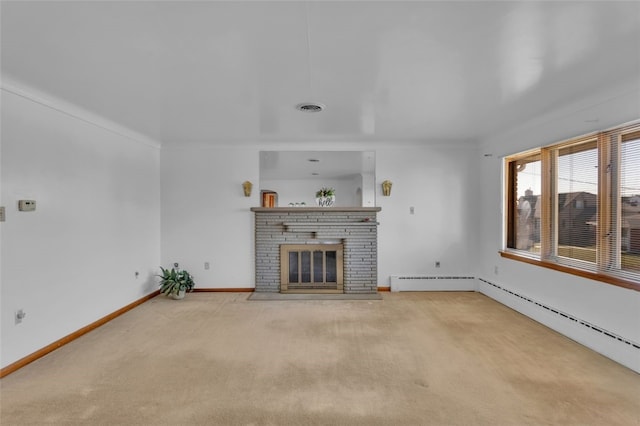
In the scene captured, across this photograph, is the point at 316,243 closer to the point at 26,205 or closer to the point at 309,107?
the point at 309,107

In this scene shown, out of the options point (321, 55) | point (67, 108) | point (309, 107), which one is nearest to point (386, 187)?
point (309, 107)

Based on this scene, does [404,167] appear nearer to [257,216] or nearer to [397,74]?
[257,216]

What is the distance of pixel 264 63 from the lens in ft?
7.61

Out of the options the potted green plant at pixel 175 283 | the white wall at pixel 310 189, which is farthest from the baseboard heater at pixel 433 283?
the potted green plant at pixel 175 283

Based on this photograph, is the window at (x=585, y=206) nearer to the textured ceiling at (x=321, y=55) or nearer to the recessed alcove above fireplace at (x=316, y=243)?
the textured ceiling at (x=321, y=55)

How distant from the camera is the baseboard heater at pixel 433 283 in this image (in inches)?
207

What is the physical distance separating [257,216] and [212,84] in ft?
9.06

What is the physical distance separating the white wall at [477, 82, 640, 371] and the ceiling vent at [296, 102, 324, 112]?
2411 mm

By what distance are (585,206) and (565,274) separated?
706 millimetres

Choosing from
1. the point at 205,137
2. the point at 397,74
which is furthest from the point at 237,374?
the point at 205,137

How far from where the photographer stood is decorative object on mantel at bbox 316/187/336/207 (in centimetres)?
518

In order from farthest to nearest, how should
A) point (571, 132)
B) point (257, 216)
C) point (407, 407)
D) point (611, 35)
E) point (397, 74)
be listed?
point (257, 216) < point (571, 132) < point (397, 74) < point (407, 407) < point (611, 35)

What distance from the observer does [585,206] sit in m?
3.21

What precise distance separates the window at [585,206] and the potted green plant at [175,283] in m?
4.51
